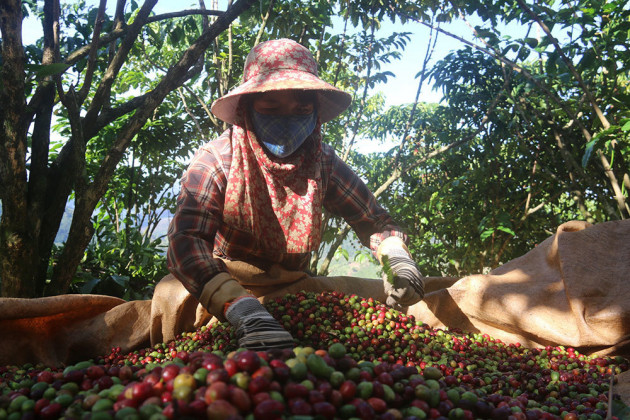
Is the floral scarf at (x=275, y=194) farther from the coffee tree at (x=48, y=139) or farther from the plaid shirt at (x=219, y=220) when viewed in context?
the coffee tree at (x=48, y=139)

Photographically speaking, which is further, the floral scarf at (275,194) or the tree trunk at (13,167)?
the tree trunk at (13,167)

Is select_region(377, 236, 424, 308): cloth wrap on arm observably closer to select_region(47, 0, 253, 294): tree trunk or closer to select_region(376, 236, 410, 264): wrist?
select_region(376, 236, 410, 264): wrist

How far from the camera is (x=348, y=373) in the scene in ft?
3.88

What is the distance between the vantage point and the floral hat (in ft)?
6.72

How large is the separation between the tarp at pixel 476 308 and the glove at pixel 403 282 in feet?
1.34

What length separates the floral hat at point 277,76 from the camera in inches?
80.6

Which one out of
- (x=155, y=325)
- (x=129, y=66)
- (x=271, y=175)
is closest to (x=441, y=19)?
(x=271, y=175)

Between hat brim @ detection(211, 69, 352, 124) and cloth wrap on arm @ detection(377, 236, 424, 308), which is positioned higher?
hat brim @ detection(211, 69, 352, 124)

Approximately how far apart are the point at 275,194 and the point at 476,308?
1.34 m

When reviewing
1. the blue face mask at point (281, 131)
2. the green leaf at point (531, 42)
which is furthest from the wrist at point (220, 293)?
the green leaf at point (531, 42)

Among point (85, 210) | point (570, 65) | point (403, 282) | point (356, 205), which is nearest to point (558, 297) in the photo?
point (403, 282)

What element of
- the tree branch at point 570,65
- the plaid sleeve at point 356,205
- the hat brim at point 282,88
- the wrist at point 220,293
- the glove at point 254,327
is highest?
the tree branch at point 570,65

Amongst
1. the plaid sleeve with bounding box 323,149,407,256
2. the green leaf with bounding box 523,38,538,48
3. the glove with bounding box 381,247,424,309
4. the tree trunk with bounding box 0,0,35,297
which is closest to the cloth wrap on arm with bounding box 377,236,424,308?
the glove with bounding box 381,247,424,309

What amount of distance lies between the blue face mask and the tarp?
687mm
